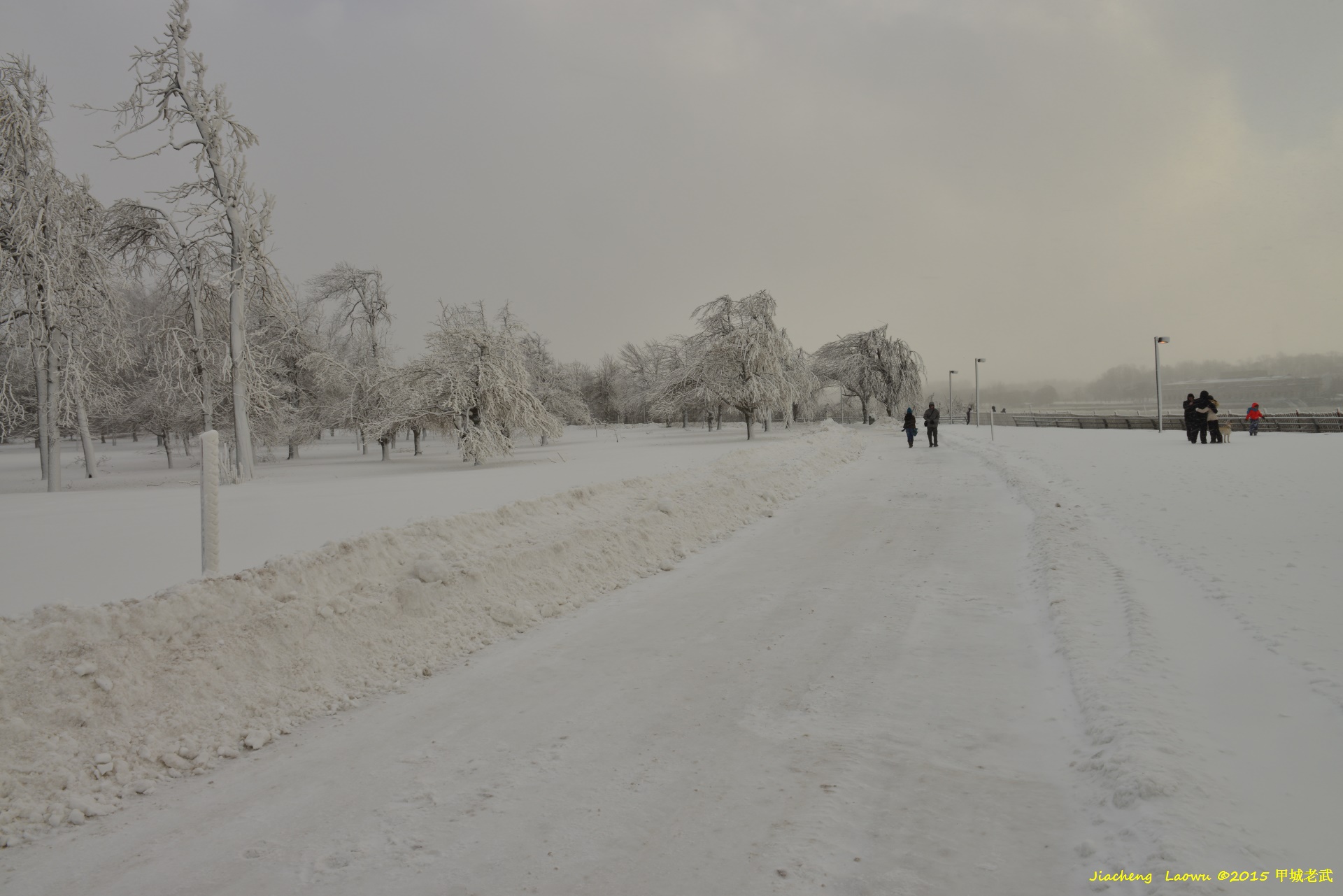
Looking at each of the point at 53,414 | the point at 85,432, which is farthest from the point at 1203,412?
the point at 85,432

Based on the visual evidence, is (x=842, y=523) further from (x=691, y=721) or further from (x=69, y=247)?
(x=69, y=247)

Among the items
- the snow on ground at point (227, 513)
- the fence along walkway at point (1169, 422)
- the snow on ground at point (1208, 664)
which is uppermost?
A: the fence along walkway at point (1169, 422)

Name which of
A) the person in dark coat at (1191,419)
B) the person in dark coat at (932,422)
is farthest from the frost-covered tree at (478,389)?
Answer: the person in dark coat at (1191,419)

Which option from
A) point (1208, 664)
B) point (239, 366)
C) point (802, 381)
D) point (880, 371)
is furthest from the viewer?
point (880, 371)

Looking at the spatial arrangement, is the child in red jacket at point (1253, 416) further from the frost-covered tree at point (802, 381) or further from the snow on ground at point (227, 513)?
the snow on ground at point (227, 513)

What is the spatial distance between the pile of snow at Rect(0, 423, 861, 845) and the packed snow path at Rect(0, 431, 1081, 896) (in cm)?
32

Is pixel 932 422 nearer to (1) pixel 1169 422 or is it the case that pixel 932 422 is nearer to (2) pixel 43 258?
(1) pixel 1169 422

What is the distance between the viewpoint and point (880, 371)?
181 ft

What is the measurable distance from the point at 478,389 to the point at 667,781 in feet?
71.2

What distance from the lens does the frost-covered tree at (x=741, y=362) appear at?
35.1 metres

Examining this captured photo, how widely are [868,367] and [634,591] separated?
51.1 m

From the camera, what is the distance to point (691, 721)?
4.26m

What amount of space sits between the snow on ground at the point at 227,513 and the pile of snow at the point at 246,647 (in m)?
0.80

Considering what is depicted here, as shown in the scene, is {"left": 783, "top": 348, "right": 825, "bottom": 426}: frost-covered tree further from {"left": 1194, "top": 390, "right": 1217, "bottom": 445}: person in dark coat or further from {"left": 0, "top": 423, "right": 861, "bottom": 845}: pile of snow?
{"left": 0, "top": 423, "right": 861, "bottom": 845}: pile of snow
